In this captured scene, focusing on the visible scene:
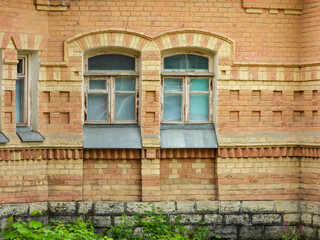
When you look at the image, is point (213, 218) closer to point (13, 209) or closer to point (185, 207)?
point (185, 207)

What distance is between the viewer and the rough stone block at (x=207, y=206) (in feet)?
38.8

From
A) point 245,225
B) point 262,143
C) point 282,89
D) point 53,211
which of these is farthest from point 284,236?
point 53,211

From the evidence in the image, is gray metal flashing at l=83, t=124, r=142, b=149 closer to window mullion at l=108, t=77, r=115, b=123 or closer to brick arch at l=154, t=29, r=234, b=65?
window mullion at l=108, t=77, r=115, b=123

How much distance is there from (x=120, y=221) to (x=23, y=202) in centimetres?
166

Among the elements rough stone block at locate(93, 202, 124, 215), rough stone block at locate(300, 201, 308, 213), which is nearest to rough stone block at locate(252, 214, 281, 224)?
rough stone block at locate(300, 201, 308, 213)

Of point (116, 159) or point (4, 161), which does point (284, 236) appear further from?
point (4, 161)

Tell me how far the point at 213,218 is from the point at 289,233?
1.36 meters

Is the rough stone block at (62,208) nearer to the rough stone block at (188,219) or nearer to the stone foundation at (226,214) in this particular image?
the stone foundation at (226,214)

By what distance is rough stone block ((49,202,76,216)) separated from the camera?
37.9ft

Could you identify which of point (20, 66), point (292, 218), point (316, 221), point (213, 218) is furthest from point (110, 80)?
point (316, 221)

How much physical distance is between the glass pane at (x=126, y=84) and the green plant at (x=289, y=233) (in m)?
3.59

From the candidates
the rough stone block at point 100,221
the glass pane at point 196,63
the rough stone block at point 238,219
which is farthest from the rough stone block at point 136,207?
the glass pane at point 196,63

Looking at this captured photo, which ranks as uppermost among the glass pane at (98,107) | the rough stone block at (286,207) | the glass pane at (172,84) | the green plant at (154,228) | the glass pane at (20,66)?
the glass pane at (20,66)

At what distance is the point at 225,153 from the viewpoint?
38.9 feet
